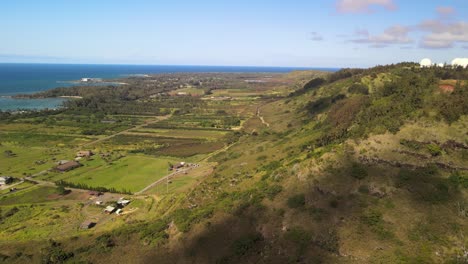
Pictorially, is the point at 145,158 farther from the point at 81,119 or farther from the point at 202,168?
the point at 81,119

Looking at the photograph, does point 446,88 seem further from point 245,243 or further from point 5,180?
point 5,180

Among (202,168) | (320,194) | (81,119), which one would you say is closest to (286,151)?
(202,168)

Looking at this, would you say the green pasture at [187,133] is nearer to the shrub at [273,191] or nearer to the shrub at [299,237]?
the shrub at [273,191]

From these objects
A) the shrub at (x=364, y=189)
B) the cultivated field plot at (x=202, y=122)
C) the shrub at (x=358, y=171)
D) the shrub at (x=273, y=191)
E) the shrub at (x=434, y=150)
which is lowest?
the cultivated field plot at (x=202, y=122)

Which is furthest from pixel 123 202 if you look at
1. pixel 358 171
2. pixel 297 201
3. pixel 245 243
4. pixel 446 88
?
pixel 446 88

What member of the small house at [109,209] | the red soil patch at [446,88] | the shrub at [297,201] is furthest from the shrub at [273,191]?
the red soil patch at [446,88]

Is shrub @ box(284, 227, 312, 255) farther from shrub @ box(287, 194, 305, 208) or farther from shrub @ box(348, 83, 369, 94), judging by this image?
shrub @ box(348, 83, 369, 94)
